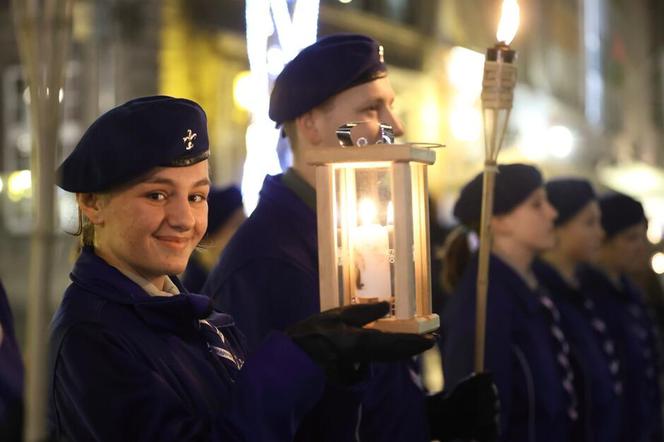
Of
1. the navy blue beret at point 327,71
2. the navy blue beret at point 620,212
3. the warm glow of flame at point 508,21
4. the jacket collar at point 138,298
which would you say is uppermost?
the warm glow of flame at point 508,21

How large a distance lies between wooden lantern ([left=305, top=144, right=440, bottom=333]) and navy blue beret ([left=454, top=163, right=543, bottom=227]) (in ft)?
7.48

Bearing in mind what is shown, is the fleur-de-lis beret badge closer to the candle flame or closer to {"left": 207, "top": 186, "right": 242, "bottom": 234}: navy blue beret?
the candle flame

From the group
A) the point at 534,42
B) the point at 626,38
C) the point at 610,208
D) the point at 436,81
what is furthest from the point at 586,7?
the point at 610,208

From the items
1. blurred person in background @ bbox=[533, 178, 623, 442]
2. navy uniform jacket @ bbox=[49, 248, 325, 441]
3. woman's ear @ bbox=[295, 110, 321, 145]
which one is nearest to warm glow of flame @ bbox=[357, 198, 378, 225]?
navy uniform jacket @ bbox=[49, 248, 325, 441]

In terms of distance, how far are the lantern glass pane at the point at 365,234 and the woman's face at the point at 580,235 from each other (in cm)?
392

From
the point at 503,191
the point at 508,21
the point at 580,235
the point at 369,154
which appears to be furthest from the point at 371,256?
the point at 580,235

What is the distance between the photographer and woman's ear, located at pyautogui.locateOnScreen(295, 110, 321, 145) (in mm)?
3635

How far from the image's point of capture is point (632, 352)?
23.0 feet

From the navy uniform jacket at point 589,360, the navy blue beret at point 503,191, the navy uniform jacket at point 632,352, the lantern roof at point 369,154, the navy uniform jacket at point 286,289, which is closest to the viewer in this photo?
the lantern roof at point 369,154

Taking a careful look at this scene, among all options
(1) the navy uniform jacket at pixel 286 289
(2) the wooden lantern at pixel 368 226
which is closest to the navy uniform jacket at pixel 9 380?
(2) the wooden lantern at pixel 368 226

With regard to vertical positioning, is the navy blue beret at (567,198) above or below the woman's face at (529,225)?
above

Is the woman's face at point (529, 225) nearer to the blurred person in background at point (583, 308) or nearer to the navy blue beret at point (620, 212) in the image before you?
the blurred person in background at point (583, 308)

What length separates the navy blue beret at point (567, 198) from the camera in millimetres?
6734

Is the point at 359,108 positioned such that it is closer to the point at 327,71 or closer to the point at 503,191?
the point at 327,71
